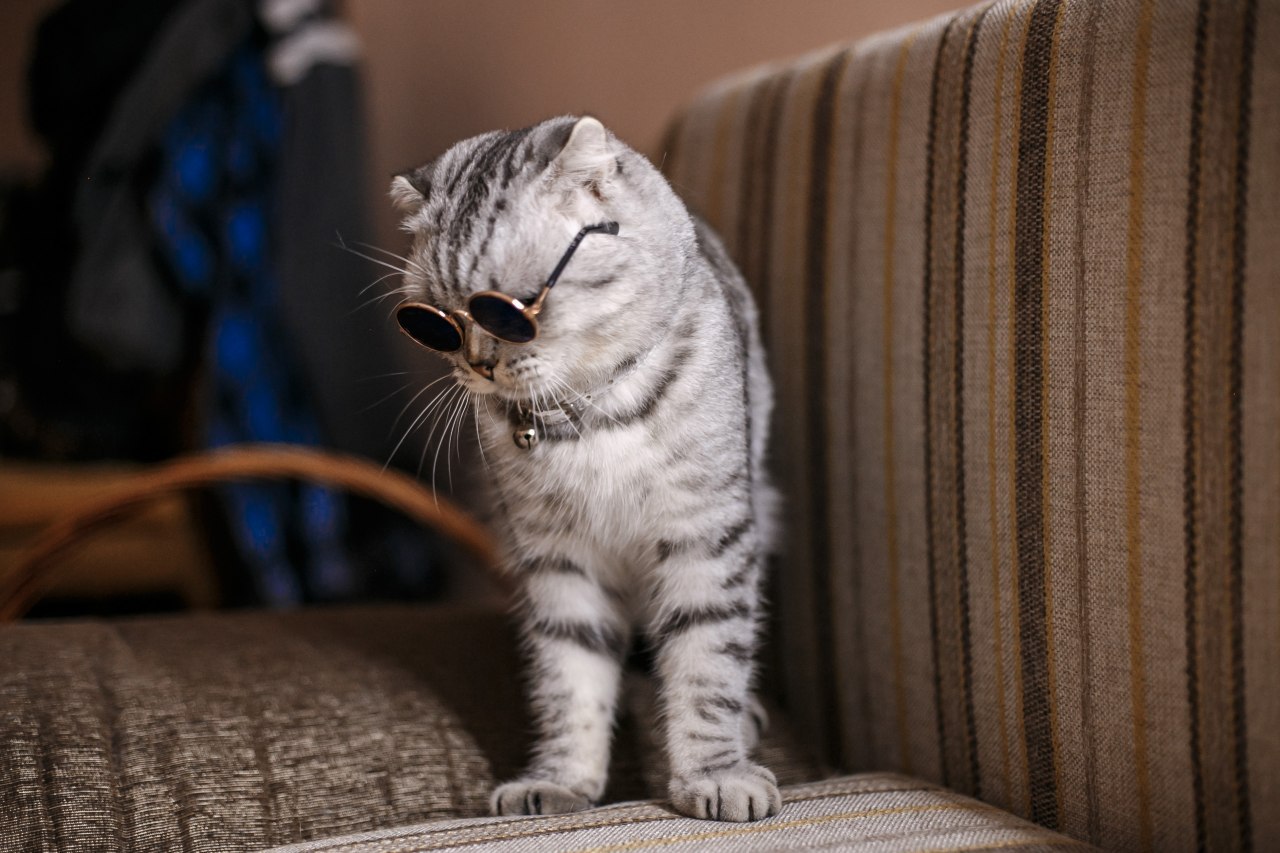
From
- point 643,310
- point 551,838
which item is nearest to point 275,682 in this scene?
point 551,838

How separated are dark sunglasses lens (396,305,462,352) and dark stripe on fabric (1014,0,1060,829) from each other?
435mm

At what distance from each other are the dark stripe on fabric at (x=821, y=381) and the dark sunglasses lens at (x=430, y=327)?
0.41 metres

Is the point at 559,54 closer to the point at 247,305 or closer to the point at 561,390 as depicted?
the point at 247,305

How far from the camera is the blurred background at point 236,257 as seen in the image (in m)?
1.75

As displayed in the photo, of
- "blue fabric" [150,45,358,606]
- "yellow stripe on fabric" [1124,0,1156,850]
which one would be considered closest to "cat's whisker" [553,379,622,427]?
"yellow stripe on fabric" [1124,0,1156,850]

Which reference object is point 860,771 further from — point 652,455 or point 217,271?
point 217,271

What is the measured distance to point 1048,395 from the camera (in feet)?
2.39

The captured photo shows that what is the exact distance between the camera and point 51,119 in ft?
6.26

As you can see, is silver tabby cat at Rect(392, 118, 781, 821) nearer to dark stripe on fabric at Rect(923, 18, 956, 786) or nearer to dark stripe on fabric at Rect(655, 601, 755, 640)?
dark stripe on fabric at Rect(655, 601, 755, 640)

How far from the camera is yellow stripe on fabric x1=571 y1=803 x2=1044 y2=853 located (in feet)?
2.17

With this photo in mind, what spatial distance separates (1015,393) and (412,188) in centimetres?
51

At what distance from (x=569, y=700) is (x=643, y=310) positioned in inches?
14.0

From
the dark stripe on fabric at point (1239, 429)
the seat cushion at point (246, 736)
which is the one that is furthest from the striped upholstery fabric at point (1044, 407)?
the seat cushion at point (246, 736)

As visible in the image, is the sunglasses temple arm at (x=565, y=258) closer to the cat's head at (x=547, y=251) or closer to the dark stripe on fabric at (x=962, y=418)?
the cat's head at (x=547, y=251)
